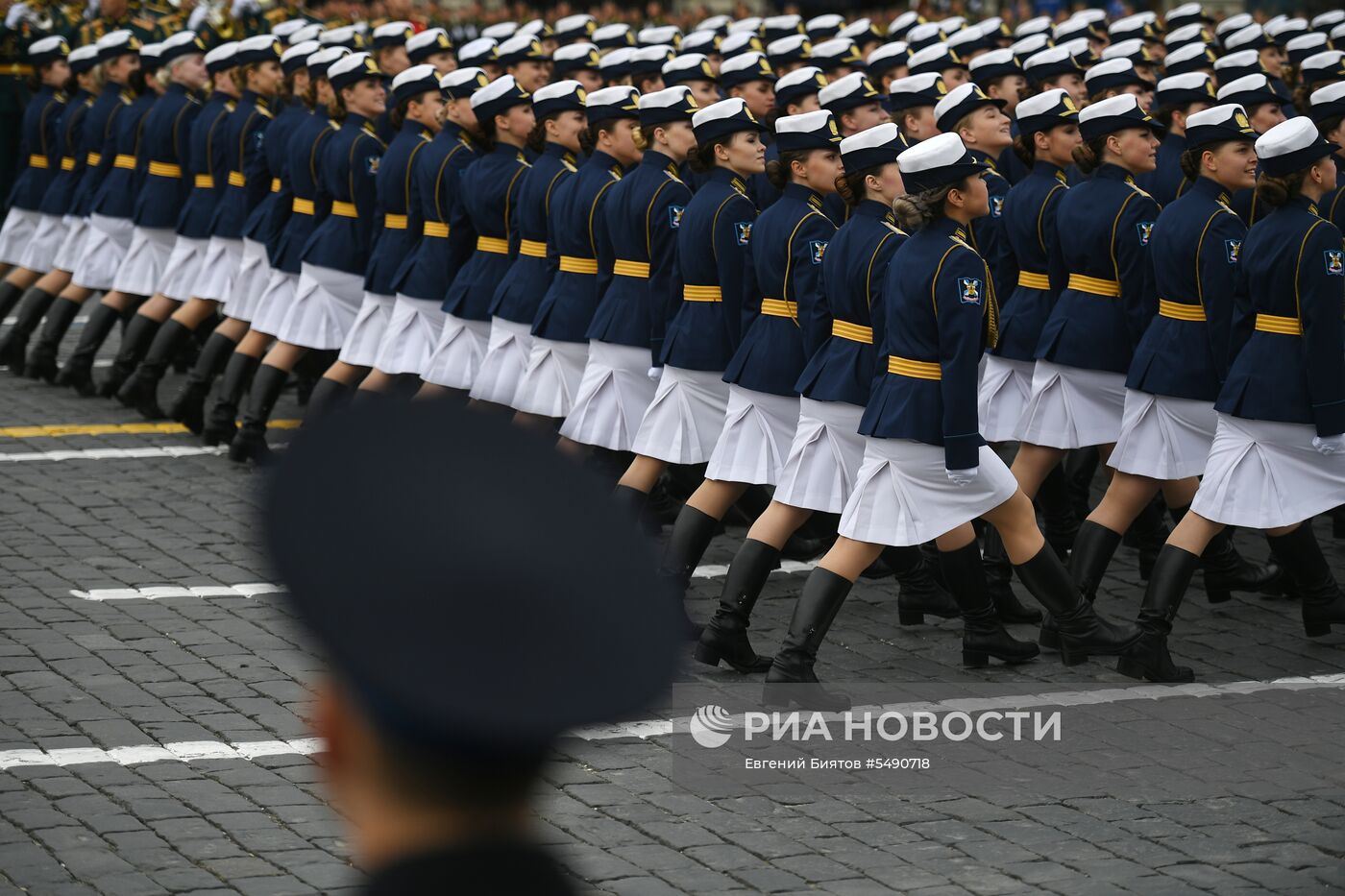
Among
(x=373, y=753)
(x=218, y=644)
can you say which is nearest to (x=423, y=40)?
(x=218, y=644)

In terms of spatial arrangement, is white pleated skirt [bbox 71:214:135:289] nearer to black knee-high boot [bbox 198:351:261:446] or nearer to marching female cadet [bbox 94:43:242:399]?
marching female cadet [bbox 94:43:242:399]

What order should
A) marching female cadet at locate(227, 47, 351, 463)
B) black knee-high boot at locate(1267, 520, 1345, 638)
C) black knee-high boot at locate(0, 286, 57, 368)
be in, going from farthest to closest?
black knee-high boot at locate(0, 286, 57, 368), marching female cadet at locate(227, 47, 351, 463), black knee-high boot at locate(1267, 520, 1345, 638)

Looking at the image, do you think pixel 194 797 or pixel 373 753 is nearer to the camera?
pixel 373 753

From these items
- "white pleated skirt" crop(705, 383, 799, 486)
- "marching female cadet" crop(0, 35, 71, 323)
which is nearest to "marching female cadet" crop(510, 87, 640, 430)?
"white pleated skirt" crop(705, 383, 799, 486)

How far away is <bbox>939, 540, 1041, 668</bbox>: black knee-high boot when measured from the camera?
22.7 feet

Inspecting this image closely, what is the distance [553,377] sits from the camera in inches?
353

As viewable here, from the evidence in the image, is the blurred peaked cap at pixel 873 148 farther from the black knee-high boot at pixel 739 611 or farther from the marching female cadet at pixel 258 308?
the marching female cadet at pixel 258 308

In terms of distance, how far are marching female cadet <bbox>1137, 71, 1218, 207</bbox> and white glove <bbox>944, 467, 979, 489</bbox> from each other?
3.60 m

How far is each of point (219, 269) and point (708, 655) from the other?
5.72 m

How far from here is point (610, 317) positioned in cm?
846

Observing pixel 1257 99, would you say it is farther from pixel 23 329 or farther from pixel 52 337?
pixel 23 329

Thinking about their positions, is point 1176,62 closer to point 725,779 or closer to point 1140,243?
point 1140,243

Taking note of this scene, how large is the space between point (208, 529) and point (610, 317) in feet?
7.29

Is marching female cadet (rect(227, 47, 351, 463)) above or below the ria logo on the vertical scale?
above
